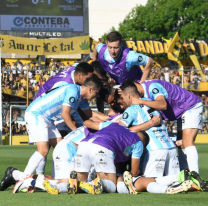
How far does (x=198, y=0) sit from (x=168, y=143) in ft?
122

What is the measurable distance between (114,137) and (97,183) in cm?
64

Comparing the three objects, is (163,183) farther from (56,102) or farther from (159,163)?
(56,102)

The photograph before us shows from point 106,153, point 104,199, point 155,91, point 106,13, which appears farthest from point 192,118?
point 106,13

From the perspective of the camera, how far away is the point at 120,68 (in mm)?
8422

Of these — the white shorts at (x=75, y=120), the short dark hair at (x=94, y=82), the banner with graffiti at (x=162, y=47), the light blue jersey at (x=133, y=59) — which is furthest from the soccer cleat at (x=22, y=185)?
the banner with graffiti at (x=162, y=47)

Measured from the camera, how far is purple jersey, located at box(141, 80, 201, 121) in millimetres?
6962

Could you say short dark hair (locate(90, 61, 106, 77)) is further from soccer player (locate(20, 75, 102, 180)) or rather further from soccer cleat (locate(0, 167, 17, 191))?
soccer cleat (locate(0, 167, 17, 191))

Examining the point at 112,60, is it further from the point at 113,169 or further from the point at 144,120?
the point at 113,169

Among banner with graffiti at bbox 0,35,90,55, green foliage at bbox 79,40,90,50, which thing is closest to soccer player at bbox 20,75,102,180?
banner with graffiti at bbox 0,35,90,55

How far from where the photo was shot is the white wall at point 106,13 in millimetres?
54469

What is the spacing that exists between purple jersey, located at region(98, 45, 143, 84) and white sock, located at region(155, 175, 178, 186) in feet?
8.74

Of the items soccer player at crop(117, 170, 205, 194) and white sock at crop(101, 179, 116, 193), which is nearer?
soccer player at crop(117, 170, 205, 194)

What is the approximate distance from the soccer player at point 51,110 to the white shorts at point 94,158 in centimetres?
83

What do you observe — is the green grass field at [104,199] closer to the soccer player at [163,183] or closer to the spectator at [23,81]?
the soccer player at [163,183]
